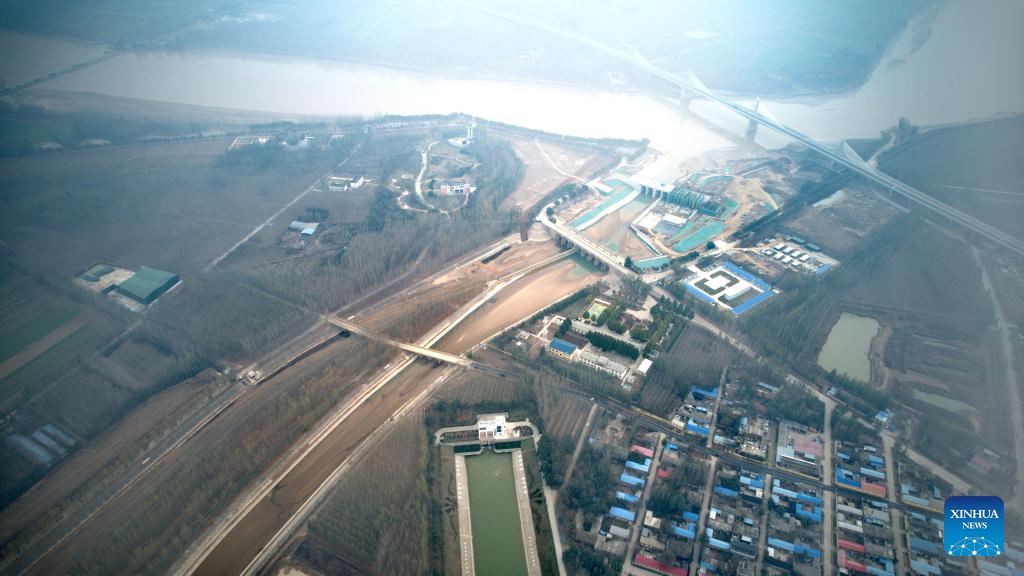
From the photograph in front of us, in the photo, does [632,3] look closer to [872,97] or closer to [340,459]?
[872,97]

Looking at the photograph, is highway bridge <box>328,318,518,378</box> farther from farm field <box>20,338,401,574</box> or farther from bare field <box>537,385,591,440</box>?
bare field <box>537,385,591,440</box>

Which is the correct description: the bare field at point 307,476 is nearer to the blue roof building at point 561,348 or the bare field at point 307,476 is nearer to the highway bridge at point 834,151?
the blue roof building at point 561,348

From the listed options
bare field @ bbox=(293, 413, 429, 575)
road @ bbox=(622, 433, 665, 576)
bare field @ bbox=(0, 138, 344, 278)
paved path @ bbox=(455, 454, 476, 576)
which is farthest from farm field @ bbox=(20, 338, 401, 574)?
bare field @ bbox=(0, 138, 344, 278)

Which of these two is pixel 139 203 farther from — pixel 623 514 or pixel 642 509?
pixel 642 509

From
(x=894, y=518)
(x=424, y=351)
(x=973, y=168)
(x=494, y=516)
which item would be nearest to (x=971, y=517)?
(x=894, y=518)

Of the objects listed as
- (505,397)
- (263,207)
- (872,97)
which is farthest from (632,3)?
(505,397)

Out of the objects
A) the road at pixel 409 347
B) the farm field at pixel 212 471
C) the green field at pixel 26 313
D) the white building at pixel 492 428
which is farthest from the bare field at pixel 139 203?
the white building at pixel 492 428
